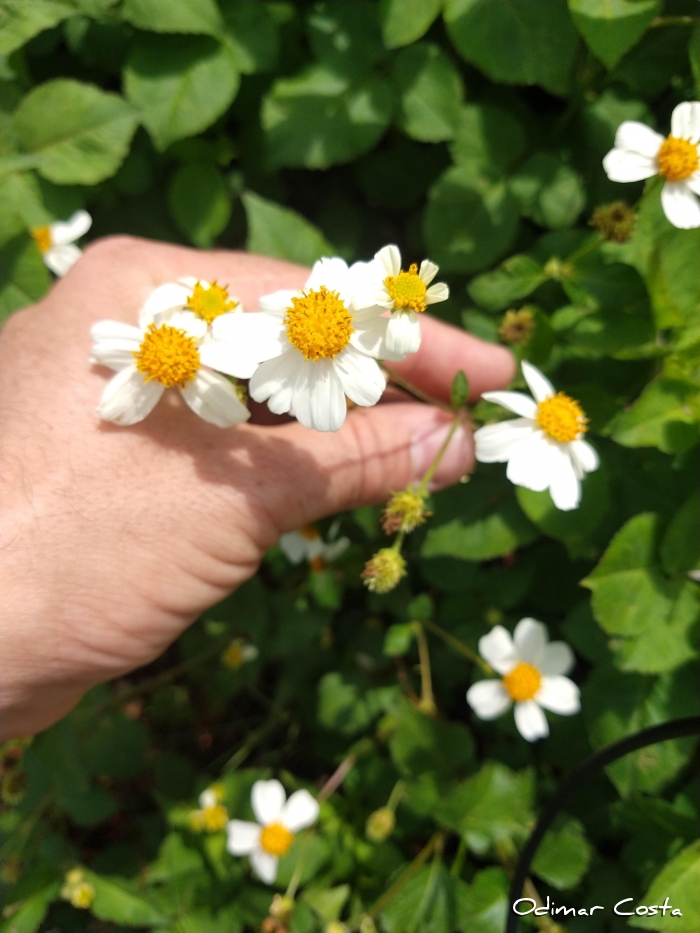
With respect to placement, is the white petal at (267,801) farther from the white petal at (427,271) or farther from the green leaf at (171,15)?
the green leaf at (171,15)

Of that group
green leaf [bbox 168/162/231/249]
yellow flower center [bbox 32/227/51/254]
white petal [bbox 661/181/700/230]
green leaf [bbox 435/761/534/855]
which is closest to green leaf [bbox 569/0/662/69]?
white petal [bbox 661/181/700/230]

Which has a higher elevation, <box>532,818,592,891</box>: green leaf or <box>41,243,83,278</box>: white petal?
<box>41,243,83,278</box>: white petal

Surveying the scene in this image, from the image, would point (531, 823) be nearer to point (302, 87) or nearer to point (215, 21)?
point (302, 87)

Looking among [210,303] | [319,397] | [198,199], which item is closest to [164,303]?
[210,303]

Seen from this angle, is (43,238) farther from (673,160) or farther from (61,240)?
(673,160)

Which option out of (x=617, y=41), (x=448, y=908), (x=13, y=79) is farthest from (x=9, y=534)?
(x=617, y=41)

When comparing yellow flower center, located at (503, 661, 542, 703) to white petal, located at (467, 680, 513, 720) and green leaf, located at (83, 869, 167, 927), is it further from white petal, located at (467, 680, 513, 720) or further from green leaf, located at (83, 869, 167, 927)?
green leaf, located at (83, 869, 167, 927)
